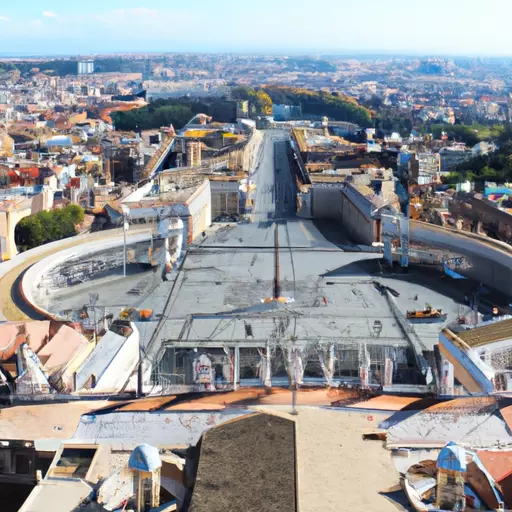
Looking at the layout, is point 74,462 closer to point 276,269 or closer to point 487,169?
point 276,269

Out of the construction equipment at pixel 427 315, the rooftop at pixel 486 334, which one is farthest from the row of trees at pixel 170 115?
the rooftop at pixel 486 334

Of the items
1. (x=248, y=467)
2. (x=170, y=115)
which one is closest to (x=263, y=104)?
(x=170, y=115)

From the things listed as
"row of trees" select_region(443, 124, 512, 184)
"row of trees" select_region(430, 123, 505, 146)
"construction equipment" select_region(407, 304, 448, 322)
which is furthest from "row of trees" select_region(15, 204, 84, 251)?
"row of trees" select_region(430, 123, 505, 146)

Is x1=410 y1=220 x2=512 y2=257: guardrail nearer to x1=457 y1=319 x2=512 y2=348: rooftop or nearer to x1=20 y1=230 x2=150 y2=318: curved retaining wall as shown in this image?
x1=457 y1=319 x2=512 y2=348: rooftop

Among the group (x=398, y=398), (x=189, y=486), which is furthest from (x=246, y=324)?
(x=189, y=486)

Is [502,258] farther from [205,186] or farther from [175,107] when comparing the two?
[175,107]
